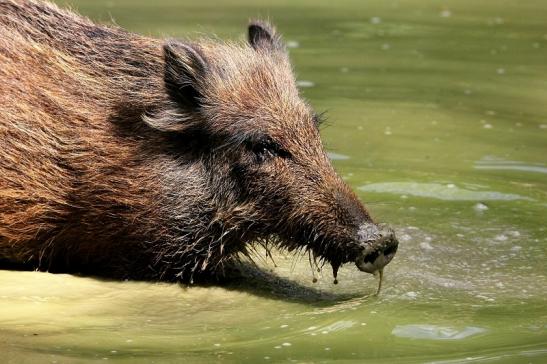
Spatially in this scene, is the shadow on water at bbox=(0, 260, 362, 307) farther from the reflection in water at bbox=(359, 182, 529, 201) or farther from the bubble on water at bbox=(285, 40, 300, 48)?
the bubble on water at bbox=(285, 40, 300, 48)

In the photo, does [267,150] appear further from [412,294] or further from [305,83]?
[305,83]

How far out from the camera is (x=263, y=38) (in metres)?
8.05

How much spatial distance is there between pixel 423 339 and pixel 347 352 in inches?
17.2

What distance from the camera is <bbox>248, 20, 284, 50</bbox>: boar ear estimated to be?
8008mm

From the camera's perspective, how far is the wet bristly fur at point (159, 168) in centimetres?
725

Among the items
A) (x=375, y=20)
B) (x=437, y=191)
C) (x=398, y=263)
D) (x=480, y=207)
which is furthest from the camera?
(x=375, y=20)

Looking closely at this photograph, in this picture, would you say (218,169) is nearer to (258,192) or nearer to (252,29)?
(258,192)

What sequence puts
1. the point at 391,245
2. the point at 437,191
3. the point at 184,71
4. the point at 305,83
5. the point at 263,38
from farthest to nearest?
1. the point at 305,83
2. the point at 437,191
3. the point at 263,38
4. the point at 184,71
5. the point at 391,245

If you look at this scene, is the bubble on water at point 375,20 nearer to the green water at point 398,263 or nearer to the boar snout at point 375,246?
the green water at point 398,263

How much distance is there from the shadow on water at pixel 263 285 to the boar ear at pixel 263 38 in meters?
1.40

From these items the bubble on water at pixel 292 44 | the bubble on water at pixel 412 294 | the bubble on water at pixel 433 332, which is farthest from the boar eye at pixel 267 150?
the bubble on water at pixel 292 44

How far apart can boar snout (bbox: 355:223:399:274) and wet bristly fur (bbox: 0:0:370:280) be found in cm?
38

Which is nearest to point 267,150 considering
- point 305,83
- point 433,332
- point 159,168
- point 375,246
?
point 159,168

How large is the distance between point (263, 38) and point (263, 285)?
169 cm
